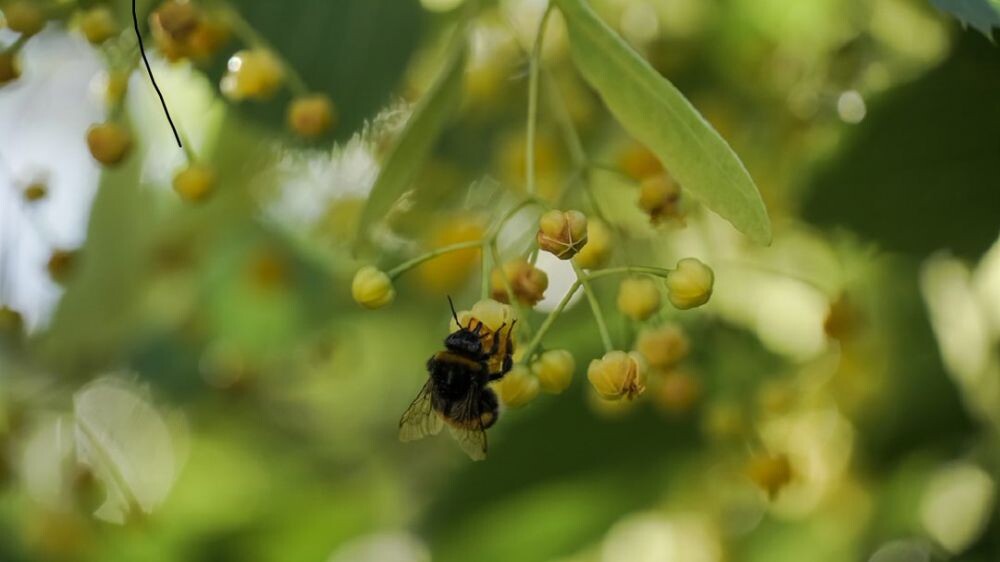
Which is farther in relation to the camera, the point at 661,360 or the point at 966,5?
the point at 661,360

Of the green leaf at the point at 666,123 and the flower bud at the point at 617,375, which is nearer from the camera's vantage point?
the green leaf at the point at 666,123

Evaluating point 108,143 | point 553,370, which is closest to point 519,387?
point 553,370

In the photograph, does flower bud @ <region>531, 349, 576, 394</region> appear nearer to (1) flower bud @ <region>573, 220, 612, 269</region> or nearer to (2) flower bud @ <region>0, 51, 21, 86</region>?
(1) flower bud @ <region>573, 220, 612, 269</region>

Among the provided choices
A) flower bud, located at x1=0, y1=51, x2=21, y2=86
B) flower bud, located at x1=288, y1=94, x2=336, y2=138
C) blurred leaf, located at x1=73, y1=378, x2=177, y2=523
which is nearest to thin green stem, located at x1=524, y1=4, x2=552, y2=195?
flower bud, located at x1=288, y1=94, x2=336, y2=138

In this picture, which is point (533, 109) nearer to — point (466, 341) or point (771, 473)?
point (466, 341)

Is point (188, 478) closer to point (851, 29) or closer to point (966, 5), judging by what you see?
point (851, 29)

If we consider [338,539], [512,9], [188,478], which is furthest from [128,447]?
[512,9]

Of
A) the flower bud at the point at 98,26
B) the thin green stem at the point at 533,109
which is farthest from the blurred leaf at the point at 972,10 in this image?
the flower bud at the point at 98,26

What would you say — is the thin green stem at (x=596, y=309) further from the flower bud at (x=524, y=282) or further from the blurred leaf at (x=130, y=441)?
the blurred leaf at (x=130, y=441)
